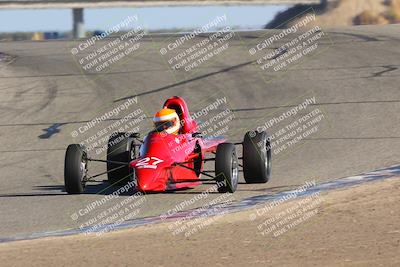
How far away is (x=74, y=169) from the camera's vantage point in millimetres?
13781

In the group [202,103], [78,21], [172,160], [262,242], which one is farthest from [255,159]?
[78,21]

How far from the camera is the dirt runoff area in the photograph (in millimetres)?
9531

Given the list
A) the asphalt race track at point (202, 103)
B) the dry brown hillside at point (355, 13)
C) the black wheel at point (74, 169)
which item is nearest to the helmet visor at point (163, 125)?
the asphalt race track at point (202, 103)

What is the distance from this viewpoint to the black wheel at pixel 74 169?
1380 cm

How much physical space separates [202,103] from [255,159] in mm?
9182

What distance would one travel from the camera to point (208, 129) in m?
20.3

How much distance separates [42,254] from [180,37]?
85.0 feet

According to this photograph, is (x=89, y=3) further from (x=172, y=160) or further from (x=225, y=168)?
(x=225, y=168)

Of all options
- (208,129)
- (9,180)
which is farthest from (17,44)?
(9,180)

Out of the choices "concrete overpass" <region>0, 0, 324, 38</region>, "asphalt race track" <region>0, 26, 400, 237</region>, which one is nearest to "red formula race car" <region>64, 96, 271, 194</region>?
"asphalt race track" <region>0, 26, 400, 237</region>

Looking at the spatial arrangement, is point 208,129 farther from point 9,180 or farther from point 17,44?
point 17,44

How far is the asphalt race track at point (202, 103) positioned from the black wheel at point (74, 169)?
0.15m

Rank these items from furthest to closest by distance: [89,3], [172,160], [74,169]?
[89,3] → [74,169] → [172,160]

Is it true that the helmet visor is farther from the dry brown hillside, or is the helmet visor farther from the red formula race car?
the dry brown hillside
